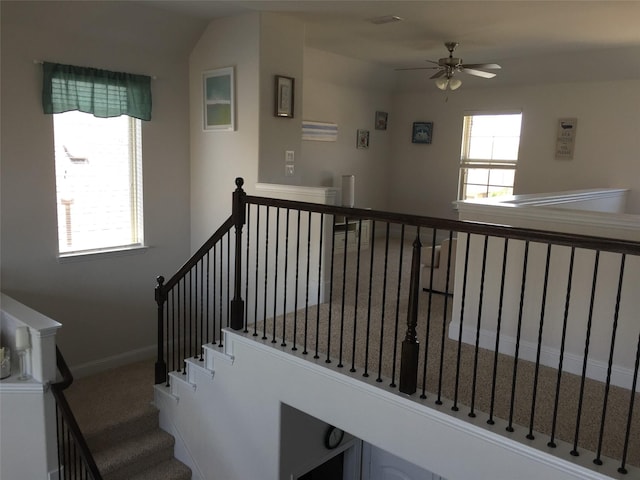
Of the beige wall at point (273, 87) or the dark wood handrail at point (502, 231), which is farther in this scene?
the beige wall at point (273, 87)

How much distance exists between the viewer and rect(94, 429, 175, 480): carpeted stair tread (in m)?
4.27

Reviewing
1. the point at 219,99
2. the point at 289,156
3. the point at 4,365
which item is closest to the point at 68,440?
the point at 4,365

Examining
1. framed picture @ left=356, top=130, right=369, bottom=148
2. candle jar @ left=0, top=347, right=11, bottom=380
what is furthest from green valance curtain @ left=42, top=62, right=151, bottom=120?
framed picture @ left=356, top=130, right=369, bottom=148

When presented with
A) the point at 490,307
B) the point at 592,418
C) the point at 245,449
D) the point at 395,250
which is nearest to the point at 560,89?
the point at 395,250

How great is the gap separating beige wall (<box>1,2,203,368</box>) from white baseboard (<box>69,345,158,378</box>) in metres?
0.02

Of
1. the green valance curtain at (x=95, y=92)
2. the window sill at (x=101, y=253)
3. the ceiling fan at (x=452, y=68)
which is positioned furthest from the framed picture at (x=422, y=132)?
the window sill at (x=101, y=253)

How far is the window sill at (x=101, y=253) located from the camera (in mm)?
4938

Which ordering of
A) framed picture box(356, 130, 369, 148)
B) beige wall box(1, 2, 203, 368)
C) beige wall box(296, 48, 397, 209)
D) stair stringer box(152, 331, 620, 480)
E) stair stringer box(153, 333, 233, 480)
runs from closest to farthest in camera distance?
stair stringer box(152, 331, 620, 480)
stair stringer box(153, 333, 233, 480)
beige wall box(1, 2, 203, 368)
beige wall box(296, 48, 397, 209)
framed picture box(356, 130, 369, 148)

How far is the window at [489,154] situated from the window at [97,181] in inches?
179

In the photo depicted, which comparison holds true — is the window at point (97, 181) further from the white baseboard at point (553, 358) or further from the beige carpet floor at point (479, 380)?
the white baseboard at point (553, 358)

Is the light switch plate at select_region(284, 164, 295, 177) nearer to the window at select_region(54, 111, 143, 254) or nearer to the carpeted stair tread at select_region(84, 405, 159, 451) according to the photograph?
the window at select_region(54, 111, 143, 254)

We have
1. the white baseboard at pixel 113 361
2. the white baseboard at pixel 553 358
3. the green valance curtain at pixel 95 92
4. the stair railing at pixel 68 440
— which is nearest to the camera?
the white baseboard at pixel 553 358

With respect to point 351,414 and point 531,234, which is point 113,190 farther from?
point 531,234

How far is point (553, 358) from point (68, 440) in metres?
3.32
